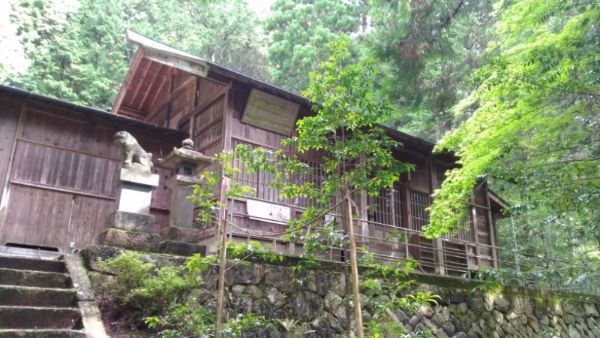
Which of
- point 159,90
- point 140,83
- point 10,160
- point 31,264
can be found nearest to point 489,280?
point 31,264

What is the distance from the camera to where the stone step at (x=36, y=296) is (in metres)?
5.25

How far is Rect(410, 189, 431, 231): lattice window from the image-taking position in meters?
12.8

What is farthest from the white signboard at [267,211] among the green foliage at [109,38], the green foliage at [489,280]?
the green foliage at [109,38]

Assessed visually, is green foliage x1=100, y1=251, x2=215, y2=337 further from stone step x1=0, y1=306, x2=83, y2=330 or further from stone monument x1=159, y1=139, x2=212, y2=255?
stone monument x1=159, y1=139, x2=212, y2=255

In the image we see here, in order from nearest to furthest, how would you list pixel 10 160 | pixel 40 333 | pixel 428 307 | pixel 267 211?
pixel 40 333, pixel 428 307, pixel 267 211, pixel 10 160

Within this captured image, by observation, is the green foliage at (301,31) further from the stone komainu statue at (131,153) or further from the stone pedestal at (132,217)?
the stone pedestal at (132,217)

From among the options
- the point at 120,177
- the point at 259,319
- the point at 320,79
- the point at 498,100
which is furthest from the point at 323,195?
the point at 498,100

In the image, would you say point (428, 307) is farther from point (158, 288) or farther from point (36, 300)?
point (36, 300)

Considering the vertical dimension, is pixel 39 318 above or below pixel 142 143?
below

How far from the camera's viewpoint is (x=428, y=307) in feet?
29.8

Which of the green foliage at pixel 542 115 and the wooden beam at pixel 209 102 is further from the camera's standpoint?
the wooden beam at pixel 209 102

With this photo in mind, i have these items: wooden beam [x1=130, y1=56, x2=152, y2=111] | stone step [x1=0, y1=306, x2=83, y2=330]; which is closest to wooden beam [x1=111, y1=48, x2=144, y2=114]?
wooden beam [x1=130, y1=56, x2=152, y2=111]

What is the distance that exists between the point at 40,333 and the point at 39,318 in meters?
0.40

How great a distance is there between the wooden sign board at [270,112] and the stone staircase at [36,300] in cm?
499
